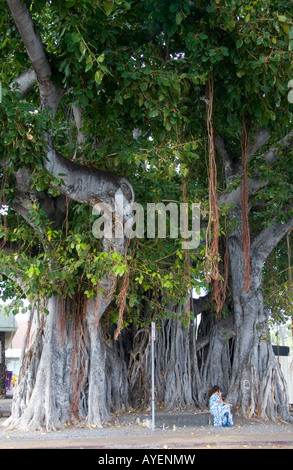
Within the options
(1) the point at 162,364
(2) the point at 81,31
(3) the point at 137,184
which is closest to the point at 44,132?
(2) the point at 81,31

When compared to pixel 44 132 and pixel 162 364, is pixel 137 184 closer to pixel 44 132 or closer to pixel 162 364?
pixel 44 132

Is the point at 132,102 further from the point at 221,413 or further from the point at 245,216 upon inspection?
the point at 221,413

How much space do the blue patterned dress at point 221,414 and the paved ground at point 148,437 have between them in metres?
0.16

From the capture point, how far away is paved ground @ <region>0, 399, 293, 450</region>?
318 inches

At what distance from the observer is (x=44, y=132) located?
7789 mm

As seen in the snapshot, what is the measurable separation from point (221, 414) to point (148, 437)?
7.04 feet

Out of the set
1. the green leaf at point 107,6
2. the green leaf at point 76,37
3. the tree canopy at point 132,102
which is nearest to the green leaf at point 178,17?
the tree canopy at point 132,102

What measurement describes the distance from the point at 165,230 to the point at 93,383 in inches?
124

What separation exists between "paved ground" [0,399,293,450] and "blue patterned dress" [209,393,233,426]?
0.53 ft

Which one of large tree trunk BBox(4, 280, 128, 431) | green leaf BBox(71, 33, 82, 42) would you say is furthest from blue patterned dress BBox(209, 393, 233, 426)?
green leaf BBox(71, 33, 82, 42)

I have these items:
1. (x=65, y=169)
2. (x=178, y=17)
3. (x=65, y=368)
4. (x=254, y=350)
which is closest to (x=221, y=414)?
(x=254, y=350)

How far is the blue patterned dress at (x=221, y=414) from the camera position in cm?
1048

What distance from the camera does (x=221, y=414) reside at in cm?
1052

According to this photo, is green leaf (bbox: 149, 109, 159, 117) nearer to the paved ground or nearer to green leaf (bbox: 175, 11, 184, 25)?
green leaf (bbox: 175, 11, 184, 25)
